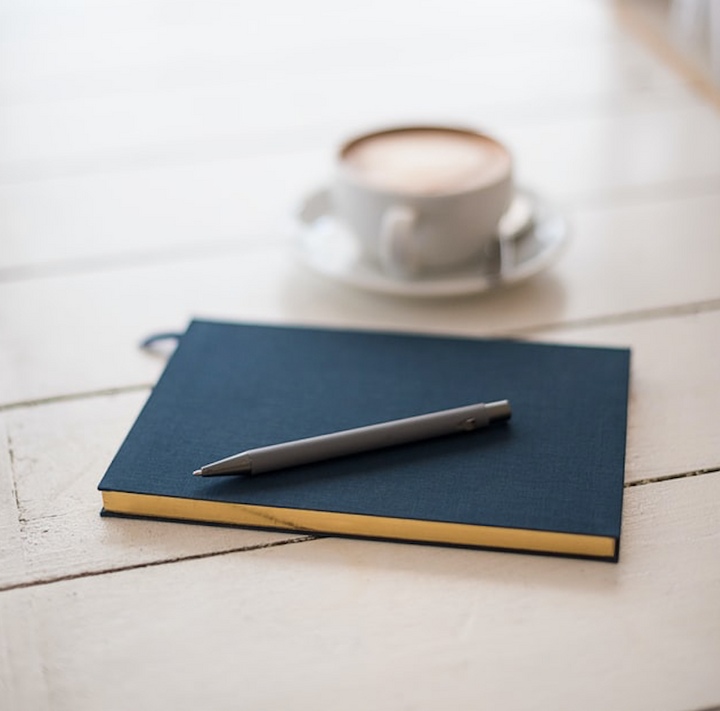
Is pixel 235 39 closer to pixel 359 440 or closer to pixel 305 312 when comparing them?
pixel 305 312

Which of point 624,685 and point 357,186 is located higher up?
point 357,186

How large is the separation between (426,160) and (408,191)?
0.06m

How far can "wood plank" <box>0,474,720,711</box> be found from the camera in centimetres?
52

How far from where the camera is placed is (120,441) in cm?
70

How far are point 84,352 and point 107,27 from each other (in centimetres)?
79

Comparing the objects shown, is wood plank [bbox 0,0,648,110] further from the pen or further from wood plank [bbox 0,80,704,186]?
the pen

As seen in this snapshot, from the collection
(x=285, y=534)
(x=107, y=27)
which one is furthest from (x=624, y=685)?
(x=107, y=27)

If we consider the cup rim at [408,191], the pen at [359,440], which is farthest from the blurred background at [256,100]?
the pen at [359,440]

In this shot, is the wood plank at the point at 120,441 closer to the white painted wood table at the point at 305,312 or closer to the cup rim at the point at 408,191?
the white painted wood table at the point at 305,312

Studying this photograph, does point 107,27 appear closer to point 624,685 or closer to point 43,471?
point 43,471

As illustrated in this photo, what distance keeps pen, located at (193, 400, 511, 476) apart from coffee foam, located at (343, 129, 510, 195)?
0.20 meters

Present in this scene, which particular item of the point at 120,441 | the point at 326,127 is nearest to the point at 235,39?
the point at 326,127

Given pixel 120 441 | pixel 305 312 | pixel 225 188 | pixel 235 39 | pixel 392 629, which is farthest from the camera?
pixel 235 39

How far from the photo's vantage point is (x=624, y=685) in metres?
0.52
